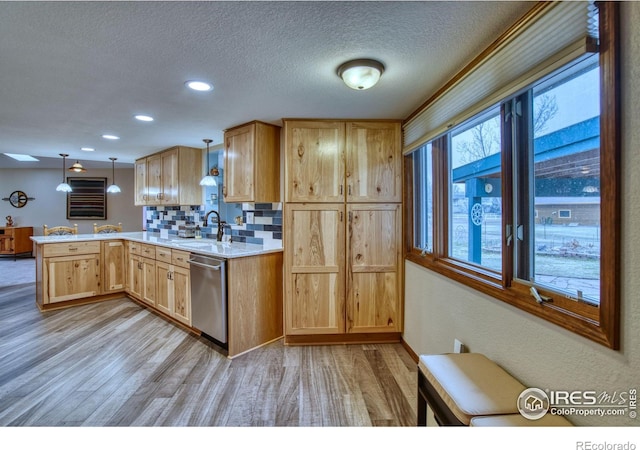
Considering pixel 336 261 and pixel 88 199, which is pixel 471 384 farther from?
pixel 88 199

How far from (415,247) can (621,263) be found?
177 cm

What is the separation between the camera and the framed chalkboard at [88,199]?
7.88 m

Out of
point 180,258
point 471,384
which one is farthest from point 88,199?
point 471,384

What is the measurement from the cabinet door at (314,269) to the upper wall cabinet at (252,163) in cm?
42

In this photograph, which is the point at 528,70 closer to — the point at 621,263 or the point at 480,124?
the point at 480,124

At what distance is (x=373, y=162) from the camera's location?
8.98 ft

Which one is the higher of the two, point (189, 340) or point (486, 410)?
point (486, 410)

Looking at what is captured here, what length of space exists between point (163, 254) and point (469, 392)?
10.5 ft

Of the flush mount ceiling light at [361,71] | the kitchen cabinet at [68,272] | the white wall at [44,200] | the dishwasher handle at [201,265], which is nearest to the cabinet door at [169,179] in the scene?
the kitchen cabinet at [68,272]

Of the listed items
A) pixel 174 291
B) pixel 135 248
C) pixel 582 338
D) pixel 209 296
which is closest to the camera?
pixel 582 338

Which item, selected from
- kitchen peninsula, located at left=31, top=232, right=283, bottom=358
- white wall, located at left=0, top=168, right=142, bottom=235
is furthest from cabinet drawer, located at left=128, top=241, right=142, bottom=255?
white wall, located at left=0, top=168, right=142, bottom=235

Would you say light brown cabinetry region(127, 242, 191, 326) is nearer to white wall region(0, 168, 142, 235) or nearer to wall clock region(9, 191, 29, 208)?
white wall region(0, 168, 142, 235)
